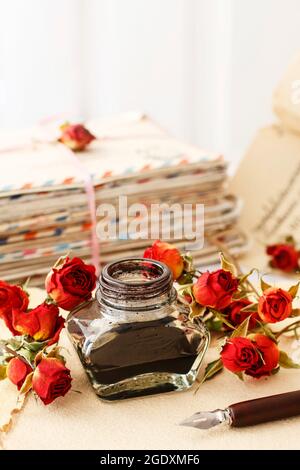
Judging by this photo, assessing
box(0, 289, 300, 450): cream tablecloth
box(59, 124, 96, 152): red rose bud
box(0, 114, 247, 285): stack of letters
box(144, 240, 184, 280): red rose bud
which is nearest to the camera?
box(0, 289, 300, 450): cream tablecloth

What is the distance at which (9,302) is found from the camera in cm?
69

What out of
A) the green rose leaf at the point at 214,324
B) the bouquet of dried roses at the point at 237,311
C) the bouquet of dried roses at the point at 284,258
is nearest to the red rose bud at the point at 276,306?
the bouquet of dried roses at the point at 237,311

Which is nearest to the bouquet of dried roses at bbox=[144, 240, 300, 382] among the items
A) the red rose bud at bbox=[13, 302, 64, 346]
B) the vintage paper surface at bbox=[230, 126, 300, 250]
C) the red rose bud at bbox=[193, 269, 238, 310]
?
the red rose bud at bbox=[193, 269, 238, 310]

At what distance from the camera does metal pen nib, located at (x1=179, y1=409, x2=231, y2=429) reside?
0.62m

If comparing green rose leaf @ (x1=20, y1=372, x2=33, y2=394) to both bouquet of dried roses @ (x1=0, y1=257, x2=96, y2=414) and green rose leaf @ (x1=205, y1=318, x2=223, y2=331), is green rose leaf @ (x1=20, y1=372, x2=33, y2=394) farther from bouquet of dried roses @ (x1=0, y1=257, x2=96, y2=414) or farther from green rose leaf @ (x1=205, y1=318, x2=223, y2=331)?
green rose leaf @ (x1=205, y1=318, x2=223, y2=331)

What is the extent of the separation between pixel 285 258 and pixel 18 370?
0.51m

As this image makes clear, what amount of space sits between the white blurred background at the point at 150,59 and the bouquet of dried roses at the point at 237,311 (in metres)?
0.92

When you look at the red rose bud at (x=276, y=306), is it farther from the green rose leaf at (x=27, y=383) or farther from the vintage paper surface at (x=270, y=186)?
the vintage paper surface at (x=270, y=186)

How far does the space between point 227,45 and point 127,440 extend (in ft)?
4.05

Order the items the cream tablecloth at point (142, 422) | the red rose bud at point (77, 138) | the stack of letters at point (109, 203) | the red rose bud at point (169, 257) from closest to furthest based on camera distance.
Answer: the cream tablecloth at point (142, 422) → the red rose bud at point (169, 257) → the stack of letters at point (109, 203) → the red rose bud at point (77, 138)

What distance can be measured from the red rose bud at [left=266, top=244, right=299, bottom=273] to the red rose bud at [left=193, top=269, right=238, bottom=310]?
1.27ft

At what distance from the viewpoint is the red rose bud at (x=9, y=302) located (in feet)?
2.26

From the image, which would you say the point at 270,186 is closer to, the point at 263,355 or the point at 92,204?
the point at 92,204

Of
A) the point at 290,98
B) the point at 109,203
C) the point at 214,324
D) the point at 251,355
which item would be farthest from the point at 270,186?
the point at 251,355
